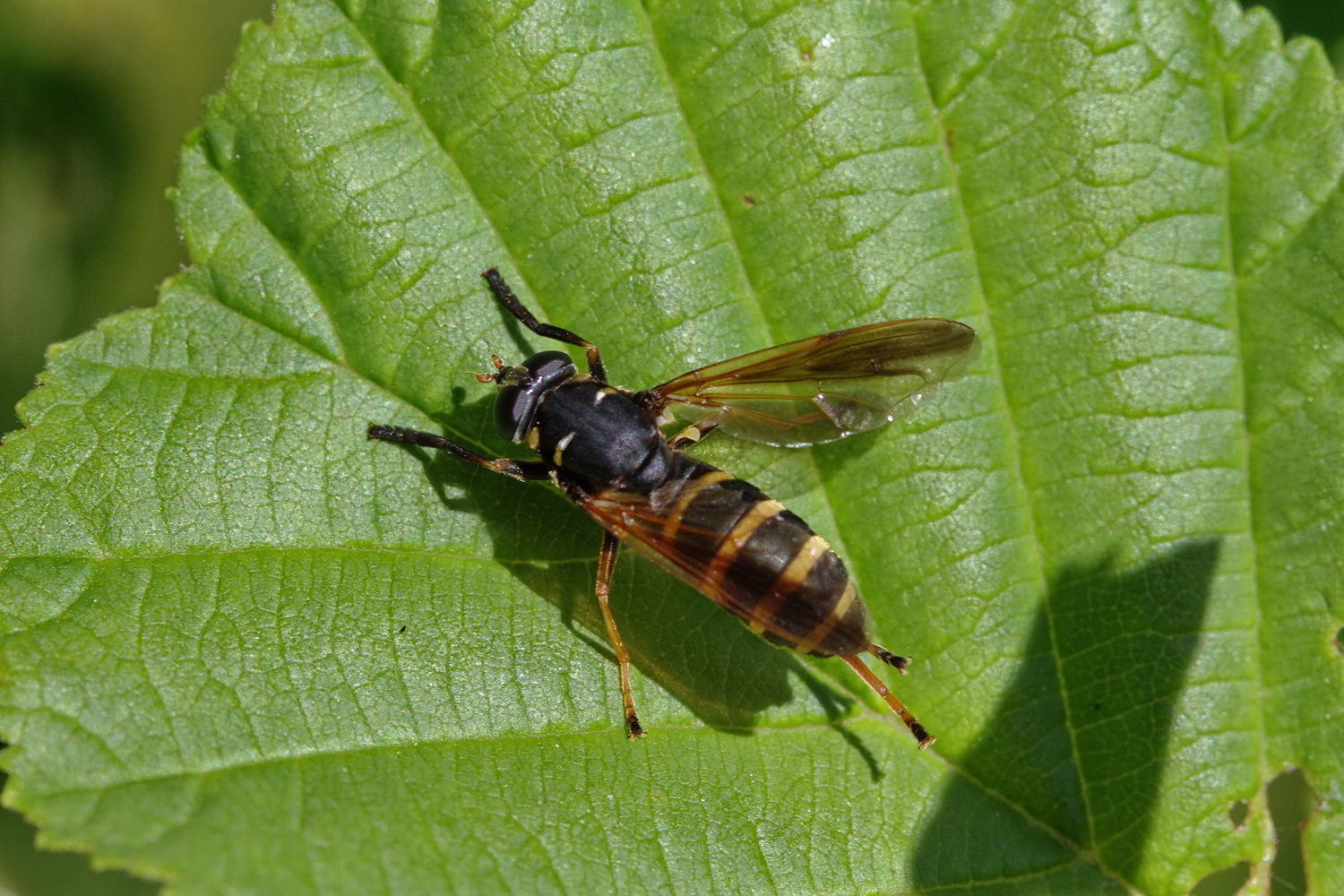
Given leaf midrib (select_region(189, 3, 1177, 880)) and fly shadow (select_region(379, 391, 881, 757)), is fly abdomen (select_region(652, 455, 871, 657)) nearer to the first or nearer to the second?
fly shadow (select_region(379, 391, 881, 757))

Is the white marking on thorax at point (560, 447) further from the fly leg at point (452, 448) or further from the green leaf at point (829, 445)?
the green leaf at point (829, 445)

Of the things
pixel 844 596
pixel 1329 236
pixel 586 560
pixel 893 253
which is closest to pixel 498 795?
pixel 586 560

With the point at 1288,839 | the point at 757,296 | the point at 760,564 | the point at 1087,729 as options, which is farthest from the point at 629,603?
the point at 1288,839

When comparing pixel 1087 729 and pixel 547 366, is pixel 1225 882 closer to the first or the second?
pixel 1087 729

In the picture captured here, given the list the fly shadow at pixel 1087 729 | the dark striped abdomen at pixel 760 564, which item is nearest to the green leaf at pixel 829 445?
the fly shadow at pixel 1087 729

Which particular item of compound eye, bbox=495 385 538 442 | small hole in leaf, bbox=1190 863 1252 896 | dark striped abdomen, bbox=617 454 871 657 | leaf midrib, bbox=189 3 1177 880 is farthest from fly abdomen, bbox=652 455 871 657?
small hole in leaf, bbox=1190 863 1252 896

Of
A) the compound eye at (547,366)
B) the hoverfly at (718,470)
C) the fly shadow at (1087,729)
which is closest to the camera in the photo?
the hoverfly at (718,470)

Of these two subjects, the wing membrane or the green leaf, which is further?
the wing membrane
